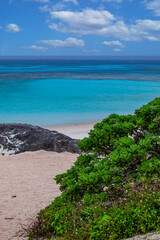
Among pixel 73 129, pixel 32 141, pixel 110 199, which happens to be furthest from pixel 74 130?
pixel 110 199

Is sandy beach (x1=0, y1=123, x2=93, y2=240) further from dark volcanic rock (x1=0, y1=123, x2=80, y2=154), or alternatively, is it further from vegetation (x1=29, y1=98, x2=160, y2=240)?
Answer: vegetation (x1=29, y1=98, x2=160, y2=240)

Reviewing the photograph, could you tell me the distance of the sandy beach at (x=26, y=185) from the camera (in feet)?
22.5

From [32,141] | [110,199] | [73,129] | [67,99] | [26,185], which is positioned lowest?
[26,185]

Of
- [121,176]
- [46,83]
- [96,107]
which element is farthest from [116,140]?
[46,83]

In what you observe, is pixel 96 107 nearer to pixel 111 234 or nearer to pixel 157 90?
pixel 157 90

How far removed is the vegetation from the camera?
15.3 feet

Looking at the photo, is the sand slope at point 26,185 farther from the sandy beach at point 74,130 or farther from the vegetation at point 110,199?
the sandy beach at point 74,130

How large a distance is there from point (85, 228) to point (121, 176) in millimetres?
1130

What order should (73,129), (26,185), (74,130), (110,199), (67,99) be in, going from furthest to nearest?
(67,99) < (73,129) < (74,130) < (26,185) < (110,199)

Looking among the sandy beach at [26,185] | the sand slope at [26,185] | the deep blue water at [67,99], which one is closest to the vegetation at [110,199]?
the sandy beach at [26,185]

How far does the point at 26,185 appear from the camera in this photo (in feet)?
29.7

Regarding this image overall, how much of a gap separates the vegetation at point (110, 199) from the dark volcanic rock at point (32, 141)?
645 centimetres

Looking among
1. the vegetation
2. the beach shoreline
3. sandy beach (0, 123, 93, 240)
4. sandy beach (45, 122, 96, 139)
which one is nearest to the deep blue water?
the beach shoreline

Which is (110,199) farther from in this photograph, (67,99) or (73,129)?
(67,99)
